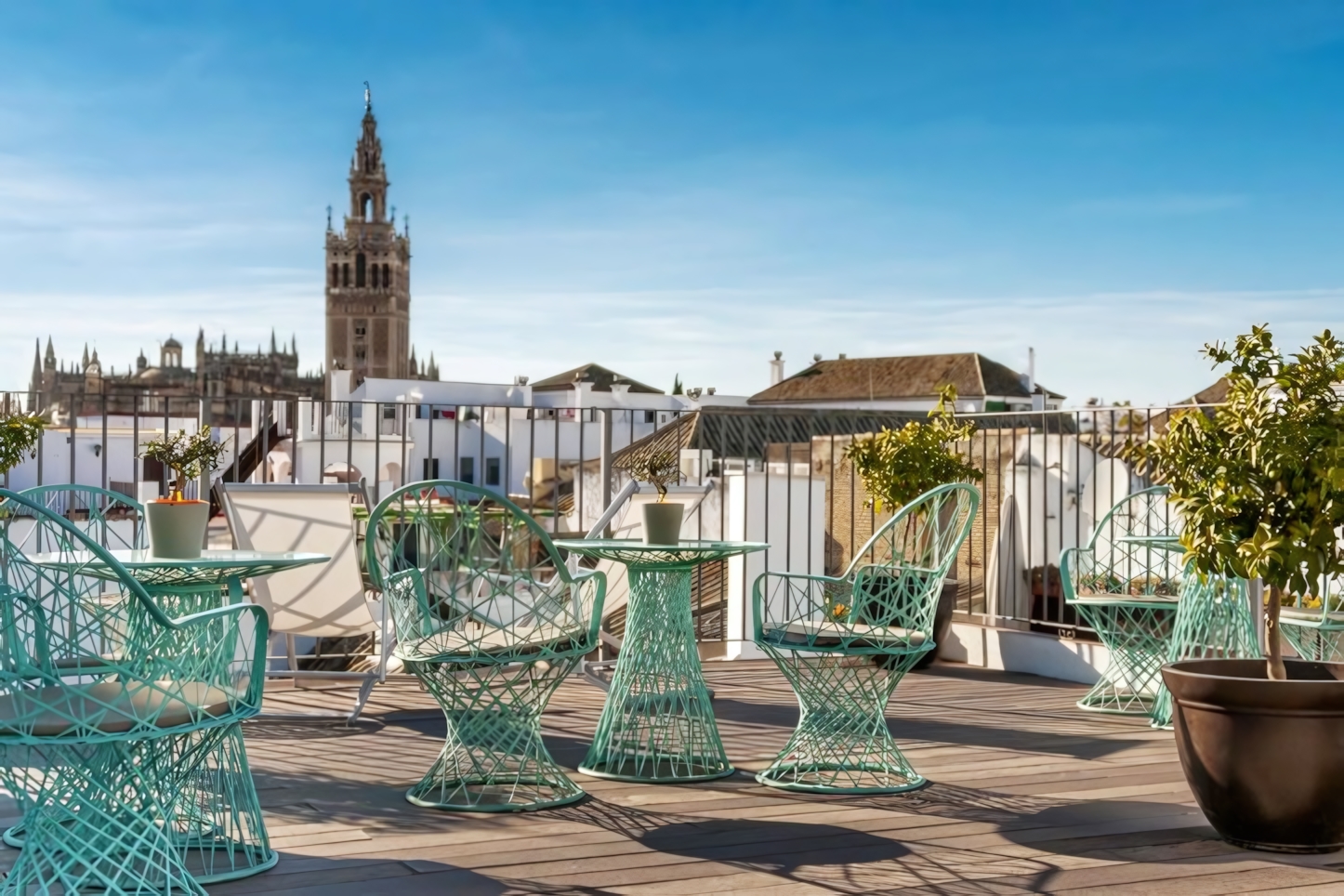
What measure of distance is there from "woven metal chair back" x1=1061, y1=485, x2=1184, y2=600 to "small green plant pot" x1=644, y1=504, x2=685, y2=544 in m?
2.17

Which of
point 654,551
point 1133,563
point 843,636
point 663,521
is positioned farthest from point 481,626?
point 1133,563

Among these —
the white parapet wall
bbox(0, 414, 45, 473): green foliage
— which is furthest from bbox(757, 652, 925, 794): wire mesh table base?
bbox(0, 414, 45, 473): green foliage

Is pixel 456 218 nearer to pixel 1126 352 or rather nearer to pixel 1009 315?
pixel 1009 315

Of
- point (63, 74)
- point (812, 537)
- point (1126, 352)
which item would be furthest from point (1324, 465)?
point (63, 74)

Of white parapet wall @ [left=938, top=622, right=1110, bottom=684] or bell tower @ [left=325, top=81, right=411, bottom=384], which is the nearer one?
white parapet wall @ [left=938, top=622, right=1110, bottom=684]

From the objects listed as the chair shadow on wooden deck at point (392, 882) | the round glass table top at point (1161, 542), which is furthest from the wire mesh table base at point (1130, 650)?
the chair shadow on wooden deck at point (392, 882)

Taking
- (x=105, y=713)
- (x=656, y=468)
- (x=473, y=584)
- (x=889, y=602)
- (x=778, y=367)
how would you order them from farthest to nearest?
(x=778, y=367)
(x=656, y=468)
(x=889, y=602)
(x=473, y=584)
(x=105, y=713)

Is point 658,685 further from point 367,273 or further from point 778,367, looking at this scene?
point 367,273

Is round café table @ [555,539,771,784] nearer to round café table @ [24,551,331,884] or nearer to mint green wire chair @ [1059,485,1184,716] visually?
round café table @ [24,551,331,884]

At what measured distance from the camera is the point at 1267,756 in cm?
342

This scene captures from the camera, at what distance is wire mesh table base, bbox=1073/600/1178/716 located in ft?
19.0

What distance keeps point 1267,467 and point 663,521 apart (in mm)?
1807

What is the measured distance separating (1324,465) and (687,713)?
1990 mm

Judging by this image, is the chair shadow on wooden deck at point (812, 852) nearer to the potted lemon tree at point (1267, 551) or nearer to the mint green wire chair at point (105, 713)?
the potted lemon tree at point (1267, 551)
